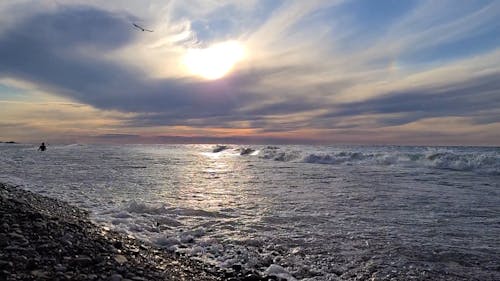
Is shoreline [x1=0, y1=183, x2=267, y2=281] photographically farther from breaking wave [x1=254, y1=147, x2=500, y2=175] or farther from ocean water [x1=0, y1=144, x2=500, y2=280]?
breaking wave [x1=254, y1=147, x2=500, y2=175]

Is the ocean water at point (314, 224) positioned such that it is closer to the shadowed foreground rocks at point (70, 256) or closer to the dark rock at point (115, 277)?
the shadowed foreground rocks at point (70, 256)

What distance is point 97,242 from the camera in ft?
18.9

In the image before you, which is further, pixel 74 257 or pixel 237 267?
pixel 237 267

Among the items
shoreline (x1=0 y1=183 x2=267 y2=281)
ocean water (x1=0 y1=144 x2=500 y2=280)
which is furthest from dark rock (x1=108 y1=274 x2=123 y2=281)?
ocean water (x1=0 y1=144 x2=500 y2=280)

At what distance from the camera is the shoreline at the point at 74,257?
433 centimetres

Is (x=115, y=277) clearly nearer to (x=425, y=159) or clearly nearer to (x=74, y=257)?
(x=74, y=257)

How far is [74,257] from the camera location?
192 inches

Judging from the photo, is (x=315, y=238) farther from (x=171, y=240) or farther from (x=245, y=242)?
(x=171, y=240)

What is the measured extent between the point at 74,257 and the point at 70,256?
6cm

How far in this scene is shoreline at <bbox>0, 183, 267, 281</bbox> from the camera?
4.33 metres

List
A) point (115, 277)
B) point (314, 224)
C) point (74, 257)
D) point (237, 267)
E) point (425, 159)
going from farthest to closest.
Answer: point (425, 159)
point (314, 224)
point (237, 267)
point (74, 257)
point (115, 277)

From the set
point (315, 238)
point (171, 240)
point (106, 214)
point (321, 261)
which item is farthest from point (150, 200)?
point (321, 261)

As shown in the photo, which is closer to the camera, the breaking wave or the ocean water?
the ocean water

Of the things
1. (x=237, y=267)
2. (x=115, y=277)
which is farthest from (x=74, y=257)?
(x=237, y=267)
